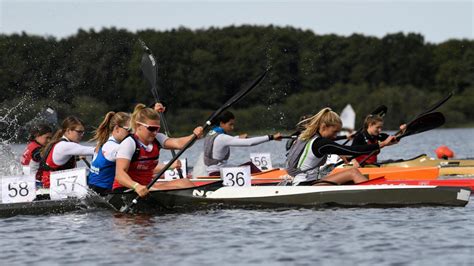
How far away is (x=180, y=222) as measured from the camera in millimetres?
12156

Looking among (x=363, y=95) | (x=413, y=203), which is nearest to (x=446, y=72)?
(x=363, y=95)

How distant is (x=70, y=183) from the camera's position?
42.1ft

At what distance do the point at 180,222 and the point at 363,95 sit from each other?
59.6m

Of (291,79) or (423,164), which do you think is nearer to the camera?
(423,164)

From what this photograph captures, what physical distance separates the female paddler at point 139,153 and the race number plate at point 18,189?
121cm

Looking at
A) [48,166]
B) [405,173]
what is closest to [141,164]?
[48,166]

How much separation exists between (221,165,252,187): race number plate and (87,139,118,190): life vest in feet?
5.49

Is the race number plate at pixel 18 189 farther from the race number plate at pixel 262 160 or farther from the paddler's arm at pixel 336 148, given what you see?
the race number plate at pixel 262 160

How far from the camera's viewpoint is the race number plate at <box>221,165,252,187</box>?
1388cm

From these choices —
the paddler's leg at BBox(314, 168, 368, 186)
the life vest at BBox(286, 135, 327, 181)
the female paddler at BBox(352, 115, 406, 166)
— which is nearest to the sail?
the female paddler at BBox(352, 115, 406, 166)

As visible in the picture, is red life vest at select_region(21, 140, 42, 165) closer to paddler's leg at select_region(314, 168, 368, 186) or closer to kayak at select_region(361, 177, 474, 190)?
paddler's leg at select_region(314, 168, 368, 186)

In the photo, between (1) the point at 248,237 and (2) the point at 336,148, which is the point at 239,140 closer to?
(2) the point at 336,148

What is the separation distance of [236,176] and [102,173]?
1.99m

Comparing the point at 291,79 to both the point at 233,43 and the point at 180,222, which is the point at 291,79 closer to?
the point at 233,43
